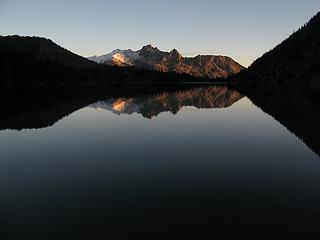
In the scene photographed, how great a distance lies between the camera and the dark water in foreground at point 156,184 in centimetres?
1463

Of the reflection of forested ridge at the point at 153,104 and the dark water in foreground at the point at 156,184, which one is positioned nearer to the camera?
the dark water in foreground at the point at 156,184

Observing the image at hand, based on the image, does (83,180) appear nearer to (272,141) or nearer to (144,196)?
(144,196)

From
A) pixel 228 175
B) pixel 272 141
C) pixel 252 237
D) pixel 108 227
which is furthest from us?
pixel 272 141

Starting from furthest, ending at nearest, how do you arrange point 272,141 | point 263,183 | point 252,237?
point 272,141 → point 263,183 → point 252,237

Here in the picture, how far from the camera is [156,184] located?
66.5 feet

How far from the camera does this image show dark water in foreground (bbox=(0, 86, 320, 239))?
48.0ft

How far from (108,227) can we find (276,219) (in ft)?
22.3

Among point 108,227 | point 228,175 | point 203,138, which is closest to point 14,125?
point 203,138

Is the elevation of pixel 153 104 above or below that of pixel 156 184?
below

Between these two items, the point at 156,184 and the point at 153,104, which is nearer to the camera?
the point at 156,184

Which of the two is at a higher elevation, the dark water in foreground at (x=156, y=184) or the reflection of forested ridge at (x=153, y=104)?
the dark water in foreground at (x=156, y=184)

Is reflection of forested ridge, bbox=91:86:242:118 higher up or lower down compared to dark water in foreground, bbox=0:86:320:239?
lower down

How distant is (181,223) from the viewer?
1469 centimetres

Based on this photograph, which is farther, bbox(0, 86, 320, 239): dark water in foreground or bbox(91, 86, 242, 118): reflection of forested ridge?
bbox(91, 86, 242, 118): reflection of forested ridge
